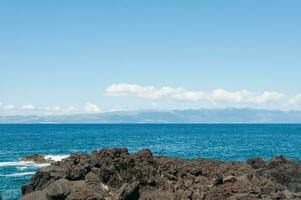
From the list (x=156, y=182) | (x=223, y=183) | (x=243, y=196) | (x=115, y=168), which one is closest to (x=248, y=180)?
(x=223, y=183)

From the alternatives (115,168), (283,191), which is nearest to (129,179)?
(115,168)

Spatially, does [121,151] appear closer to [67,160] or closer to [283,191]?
[67,160]

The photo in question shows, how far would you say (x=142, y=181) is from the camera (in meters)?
42.0

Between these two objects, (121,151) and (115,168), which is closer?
(115,168)

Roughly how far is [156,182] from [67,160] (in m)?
9.27

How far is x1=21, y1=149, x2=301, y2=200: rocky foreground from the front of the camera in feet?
125

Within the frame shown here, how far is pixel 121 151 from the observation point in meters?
46.1

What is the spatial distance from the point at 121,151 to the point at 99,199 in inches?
372

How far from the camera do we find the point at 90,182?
133ft

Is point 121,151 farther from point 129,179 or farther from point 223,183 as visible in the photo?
point 223,183

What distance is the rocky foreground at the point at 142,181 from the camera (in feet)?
125

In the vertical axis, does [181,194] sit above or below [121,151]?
below

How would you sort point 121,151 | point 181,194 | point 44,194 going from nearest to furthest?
point 44,194
point 181,194
point 121,151

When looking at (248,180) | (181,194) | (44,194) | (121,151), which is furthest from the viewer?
(121,151)
